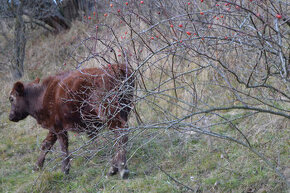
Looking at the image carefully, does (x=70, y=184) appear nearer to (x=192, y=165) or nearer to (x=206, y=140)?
(x=192, y=165)

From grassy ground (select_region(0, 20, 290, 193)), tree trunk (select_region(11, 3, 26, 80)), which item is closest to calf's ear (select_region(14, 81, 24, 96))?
grassy ground (select_region(0, 20, 290, 193))

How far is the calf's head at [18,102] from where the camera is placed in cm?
719

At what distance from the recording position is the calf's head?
719 cm

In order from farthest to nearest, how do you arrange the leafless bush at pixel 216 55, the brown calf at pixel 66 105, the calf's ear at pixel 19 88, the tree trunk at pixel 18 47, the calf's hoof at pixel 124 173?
the tree trunk at pixel 18 47
the calf's ear at pixel 19 88
the brown calf at pixel 66 105
the calf's hoof at pixel 124 173
the leafless bush at pixel 216 55

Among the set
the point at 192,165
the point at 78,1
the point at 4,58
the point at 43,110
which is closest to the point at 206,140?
the point at 192,165

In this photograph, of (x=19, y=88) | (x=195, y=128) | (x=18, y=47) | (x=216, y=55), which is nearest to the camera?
(x=195, y=128)

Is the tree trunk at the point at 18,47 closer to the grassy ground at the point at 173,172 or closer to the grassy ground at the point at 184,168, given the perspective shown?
the grassy ground at the point at 184,168

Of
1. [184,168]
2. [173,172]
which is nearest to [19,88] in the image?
[173,172]

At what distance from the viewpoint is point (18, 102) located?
7.25 m

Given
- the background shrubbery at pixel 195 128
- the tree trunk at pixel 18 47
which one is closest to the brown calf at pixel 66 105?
the background shrubbery at pixel 195 128

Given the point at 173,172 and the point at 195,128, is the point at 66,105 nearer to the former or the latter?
the point at 173,172

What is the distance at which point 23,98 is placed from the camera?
23.7 feet

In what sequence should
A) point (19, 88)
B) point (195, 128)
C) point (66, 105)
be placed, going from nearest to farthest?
point (195, 128), point (66, 105), point (19, 88)

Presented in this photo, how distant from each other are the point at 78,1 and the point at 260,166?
1257 centimetres
